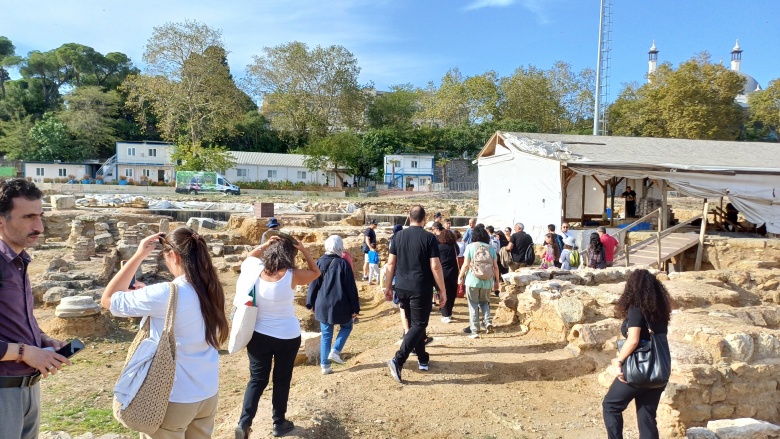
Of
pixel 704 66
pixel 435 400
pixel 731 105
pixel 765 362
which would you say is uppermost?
pixel 704 66

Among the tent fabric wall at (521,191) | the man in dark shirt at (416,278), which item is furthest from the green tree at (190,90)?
the man in dark shirt at (416,278)

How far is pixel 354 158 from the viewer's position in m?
48.3

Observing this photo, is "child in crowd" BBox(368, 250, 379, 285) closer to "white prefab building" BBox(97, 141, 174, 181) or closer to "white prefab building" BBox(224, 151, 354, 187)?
"white prefab building" BBox(224, 151, 354, 187)

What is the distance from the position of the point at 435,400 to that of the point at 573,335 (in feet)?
6.93

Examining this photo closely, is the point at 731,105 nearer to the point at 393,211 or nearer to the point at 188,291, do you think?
the point at 393,211

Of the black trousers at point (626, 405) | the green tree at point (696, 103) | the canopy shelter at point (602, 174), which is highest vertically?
the green tree at point (696, 103)

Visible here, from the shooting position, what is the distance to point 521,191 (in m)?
17.6

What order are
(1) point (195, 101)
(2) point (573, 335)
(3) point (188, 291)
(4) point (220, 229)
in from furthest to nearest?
(1) point (195, 101) < (4) point (220, 229) < (2) point (573, 335) < (3) point (188, 291)

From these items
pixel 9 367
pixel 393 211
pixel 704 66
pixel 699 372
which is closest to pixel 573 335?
pixel 699 372

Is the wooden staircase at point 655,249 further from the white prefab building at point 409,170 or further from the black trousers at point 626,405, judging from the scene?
the white prefab building at point 409,170

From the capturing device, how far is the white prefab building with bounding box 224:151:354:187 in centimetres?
4966

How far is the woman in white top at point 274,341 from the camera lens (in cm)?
385

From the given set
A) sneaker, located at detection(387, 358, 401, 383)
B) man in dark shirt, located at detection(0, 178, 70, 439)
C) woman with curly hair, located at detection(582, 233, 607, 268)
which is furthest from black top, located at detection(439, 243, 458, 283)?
man in dark shirt, located at detection(0, 178, 70, 439)

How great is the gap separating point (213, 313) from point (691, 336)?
14.7ft
